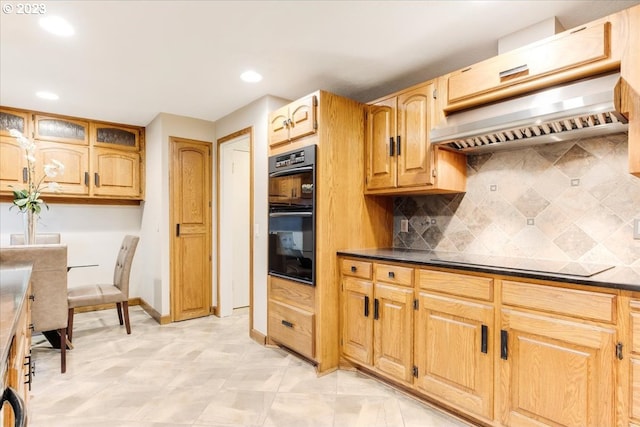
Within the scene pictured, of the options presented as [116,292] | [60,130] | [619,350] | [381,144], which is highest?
[60,130]

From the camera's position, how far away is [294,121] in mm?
2814

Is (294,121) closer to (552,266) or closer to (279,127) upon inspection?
(279,127)

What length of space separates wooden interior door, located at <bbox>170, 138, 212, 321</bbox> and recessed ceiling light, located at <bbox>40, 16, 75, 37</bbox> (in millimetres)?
1785

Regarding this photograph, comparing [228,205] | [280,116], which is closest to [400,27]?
[280,116]

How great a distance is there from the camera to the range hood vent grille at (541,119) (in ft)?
5.45

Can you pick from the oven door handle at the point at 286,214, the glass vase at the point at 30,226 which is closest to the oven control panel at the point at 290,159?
the oven door handle at the point at 286,214

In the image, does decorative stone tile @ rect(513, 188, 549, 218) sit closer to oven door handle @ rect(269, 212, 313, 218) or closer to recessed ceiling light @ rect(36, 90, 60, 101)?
oven door handle @ rect(269, 212, 313, 218)

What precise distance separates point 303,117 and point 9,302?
209 centimetres

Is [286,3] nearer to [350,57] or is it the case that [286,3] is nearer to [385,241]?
[350,57]

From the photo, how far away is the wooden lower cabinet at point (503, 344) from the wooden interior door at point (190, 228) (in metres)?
2.36

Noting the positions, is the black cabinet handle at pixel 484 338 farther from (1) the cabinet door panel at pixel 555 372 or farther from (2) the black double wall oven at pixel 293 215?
(2) the black double wall oven at pixel 293 215

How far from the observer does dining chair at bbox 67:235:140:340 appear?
10.6ft

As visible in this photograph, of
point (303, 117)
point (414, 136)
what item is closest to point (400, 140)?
point (414, 136)

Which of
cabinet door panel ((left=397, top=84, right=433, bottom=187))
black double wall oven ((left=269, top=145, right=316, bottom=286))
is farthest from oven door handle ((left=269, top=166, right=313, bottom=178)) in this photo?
cabinet door panel ((left=397, top=84, right=433, bottom=187))
